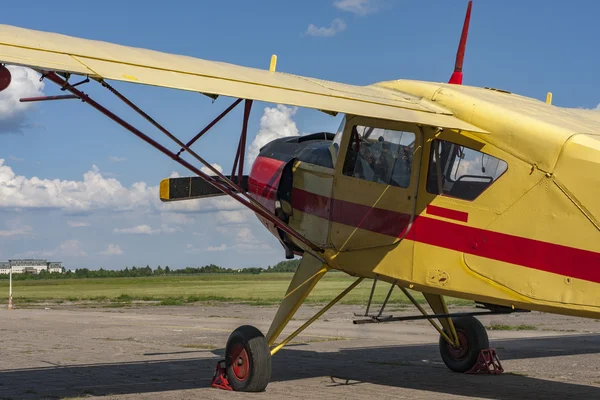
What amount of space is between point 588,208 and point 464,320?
4.71 m

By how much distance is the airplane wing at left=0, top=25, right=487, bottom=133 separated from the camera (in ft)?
22.6

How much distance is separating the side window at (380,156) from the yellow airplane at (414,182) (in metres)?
0.02

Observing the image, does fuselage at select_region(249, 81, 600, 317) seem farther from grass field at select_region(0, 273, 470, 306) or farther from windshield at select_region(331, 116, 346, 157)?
grass field at select_region(0, 273, 470, 306)

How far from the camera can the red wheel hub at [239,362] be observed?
985 cm

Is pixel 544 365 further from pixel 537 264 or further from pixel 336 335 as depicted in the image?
pixel 336 335

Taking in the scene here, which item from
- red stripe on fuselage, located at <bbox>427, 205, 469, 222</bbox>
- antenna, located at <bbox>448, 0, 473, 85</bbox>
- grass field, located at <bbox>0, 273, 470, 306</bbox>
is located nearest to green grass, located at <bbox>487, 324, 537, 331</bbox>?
antenna, located at <bbox>448, 0, 473, 85</bbox>

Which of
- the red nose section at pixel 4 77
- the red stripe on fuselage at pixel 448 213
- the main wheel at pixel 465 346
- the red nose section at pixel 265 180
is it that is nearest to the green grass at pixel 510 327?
the main wheel at pixel 465 346

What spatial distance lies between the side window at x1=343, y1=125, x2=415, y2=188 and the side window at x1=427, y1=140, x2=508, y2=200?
31cm

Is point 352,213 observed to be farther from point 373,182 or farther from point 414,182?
point 414,182

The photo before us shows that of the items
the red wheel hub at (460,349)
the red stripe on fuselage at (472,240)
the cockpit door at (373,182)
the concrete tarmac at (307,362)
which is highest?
the cockpit door at (373,182)

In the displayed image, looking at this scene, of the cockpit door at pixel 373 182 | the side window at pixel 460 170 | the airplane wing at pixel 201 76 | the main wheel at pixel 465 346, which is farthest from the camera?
the main wheel at pixel 465 346

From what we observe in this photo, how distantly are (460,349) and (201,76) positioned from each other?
251 inches

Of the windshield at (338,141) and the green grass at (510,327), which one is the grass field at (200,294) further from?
the windshield at (338,141)

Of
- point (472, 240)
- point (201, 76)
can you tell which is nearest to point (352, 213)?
point (472, 240)
